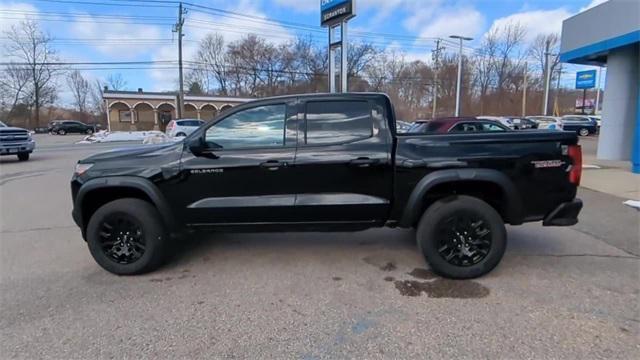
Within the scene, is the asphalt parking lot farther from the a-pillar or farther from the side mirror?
the a-pillar

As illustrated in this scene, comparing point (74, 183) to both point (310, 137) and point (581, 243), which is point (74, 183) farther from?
point (581, 243)

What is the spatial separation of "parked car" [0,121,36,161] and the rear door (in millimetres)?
15662

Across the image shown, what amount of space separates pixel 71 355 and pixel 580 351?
3.55 meters

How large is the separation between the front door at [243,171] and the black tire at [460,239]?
1.44m

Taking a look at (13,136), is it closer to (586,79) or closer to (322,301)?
(322,301)

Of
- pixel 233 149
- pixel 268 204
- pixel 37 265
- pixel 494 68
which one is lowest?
pixel 37 265

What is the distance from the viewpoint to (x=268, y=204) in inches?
159

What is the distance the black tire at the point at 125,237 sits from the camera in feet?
13.5

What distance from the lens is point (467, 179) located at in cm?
388

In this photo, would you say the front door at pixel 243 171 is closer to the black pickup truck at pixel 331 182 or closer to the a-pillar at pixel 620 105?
the black pickup truck at pixel 331 182

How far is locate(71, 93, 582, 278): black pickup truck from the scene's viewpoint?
3.92 metres

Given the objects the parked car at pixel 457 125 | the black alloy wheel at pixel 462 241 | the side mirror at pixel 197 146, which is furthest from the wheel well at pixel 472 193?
the parked car at pixel 457 125

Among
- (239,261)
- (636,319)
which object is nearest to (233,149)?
(239,261)

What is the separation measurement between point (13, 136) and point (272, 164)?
1585 centimetres
